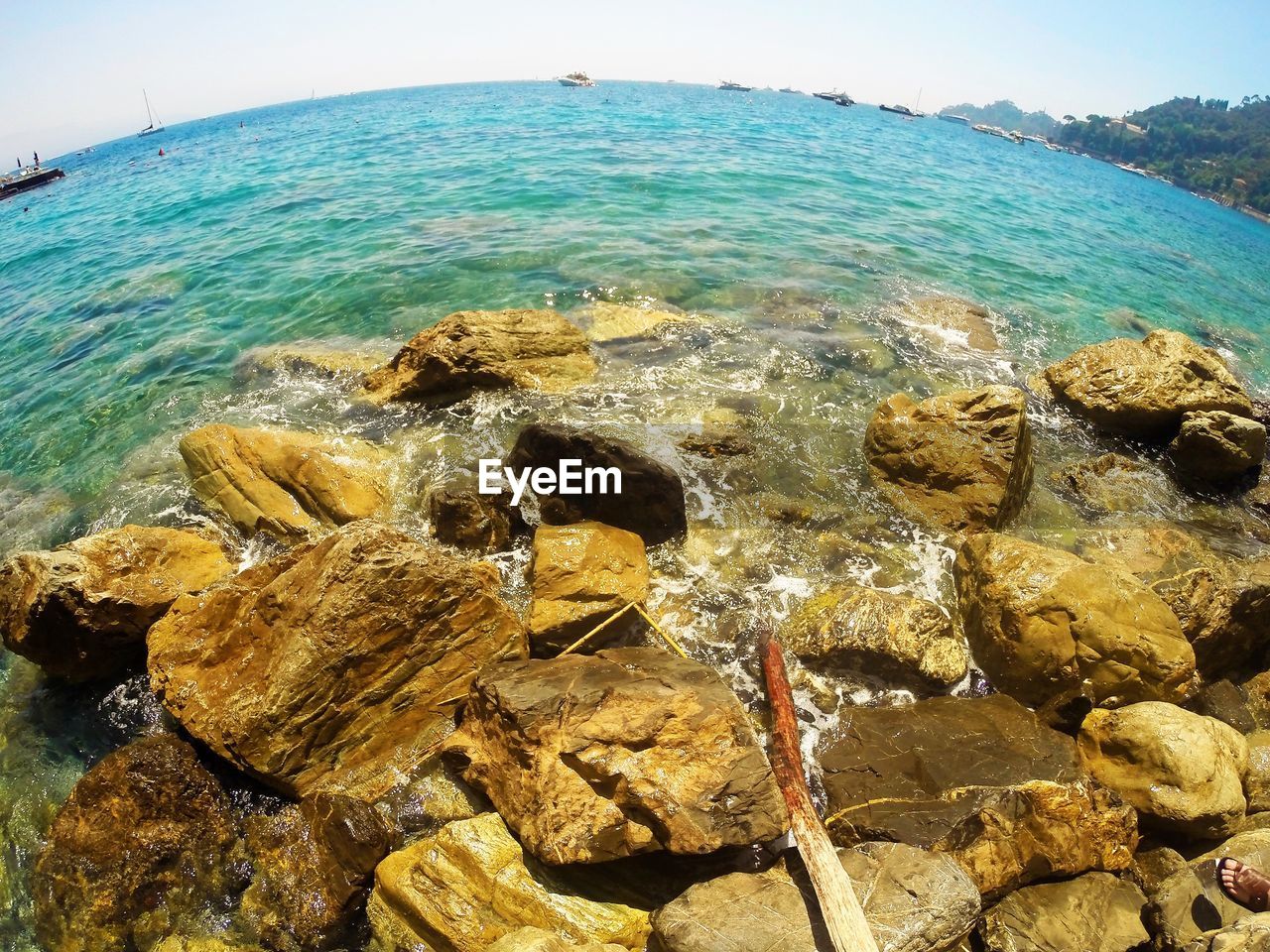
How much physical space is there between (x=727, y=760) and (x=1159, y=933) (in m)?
3.09

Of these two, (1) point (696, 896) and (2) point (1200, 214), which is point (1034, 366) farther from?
(2) point (1200, 214)

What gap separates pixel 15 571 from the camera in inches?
233

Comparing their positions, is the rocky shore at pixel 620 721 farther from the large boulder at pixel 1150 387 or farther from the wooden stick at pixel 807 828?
the large boulder at pixel 1150 387

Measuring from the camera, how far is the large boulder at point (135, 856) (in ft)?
13.8

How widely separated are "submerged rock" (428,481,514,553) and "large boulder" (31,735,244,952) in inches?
128

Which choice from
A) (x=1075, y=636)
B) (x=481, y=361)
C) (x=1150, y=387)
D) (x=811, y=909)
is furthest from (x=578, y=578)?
(x=1150, y=387)

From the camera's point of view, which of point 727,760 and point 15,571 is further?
point 15,571

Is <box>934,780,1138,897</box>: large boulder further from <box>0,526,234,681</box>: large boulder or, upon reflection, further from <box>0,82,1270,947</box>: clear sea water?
<box>0,526,234,681</box>: large boulder

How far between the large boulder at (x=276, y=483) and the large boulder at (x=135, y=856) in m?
3.11

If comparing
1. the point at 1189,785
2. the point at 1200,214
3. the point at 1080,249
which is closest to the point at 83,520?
the point at 1189,785

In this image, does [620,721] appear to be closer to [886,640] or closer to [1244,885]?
[886,640]

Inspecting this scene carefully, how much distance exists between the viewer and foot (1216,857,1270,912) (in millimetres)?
3918

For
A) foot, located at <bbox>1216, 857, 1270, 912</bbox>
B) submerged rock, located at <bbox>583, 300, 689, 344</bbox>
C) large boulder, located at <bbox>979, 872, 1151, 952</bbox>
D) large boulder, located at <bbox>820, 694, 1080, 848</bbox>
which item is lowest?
large boulder, located at <bbox>979, 872, 1151, 952</bbox>

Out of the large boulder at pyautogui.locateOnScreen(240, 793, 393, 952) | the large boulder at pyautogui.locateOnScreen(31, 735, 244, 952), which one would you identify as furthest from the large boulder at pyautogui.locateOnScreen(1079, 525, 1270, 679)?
the large boulder at pyautogui.locateOnScreen(31, 735, 244, 952)
